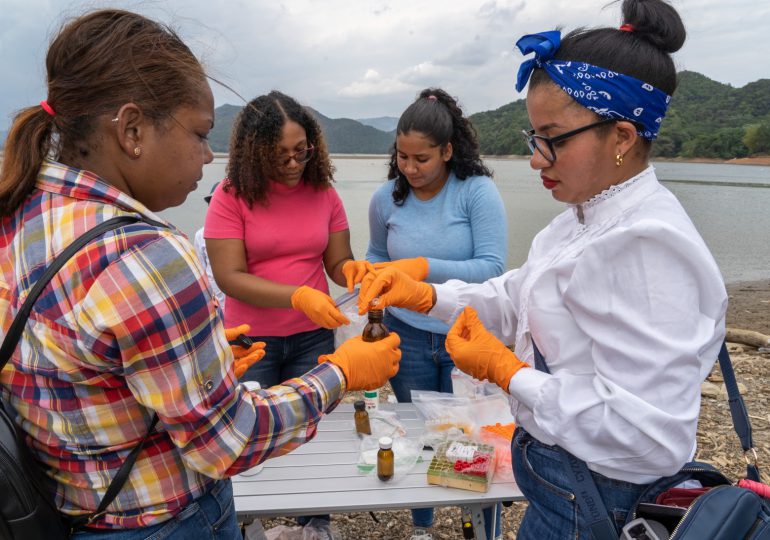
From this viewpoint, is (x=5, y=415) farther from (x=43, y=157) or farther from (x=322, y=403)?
(x=322, y=403)

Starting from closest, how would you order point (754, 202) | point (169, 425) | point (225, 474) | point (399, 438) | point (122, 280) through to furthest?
point (122, 280), point (169, 425), point (225, 474), point (399, 438), point (754, 202)

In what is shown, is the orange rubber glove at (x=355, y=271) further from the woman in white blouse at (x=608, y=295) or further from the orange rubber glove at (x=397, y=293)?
the woman in white blouse at (x=608, y=295)

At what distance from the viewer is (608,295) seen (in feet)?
4.16

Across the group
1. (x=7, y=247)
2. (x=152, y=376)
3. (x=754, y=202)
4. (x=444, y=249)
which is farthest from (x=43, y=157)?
(x=754, y=202)

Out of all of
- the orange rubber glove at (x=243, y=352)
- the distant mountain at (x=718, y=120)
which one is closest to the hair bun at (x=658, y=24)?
the orange rubber glove at (x=243, y=352)

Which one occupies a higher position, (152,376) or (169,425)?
(152,376)

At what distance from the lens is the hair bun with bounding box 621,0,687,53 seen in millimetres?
1360

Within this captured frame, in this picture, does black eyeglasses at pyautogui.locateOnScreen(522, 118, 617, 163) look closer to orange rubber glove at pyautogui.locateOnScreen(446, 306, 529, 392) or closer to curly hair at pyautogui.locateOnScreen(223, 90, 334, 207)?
orange rubber glove at pyautogui.locateOnScreen(446, 306, 529, 392)

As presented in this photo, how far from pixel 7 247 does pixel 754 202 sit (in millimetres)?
30176

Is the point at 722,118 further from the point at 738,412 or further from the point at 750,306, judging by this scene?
the point at 738,412

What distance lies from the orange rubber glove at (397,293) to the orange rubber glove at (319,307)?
0.23 metres

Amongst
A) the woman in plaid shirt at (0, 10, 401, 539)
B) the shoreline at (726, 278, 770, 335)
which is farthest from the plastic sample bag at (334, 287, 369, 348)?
the shoreline at (726, 278, 770, 335)

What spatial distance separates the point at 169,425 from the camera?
111cm

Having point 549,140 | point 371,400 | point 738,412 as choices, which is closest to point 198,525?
point 371,400
